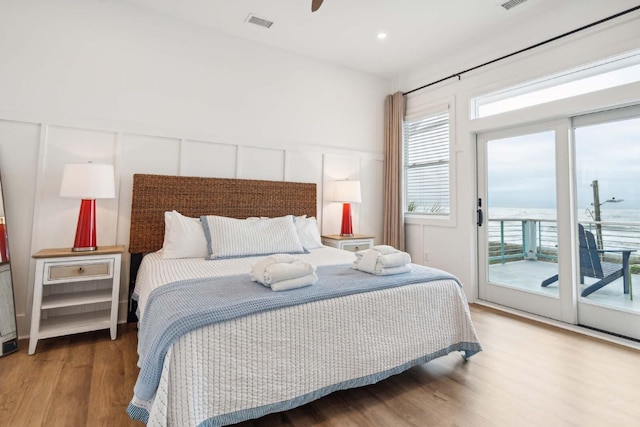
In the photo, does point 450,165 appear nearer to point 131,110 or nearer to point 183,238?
point 183,238

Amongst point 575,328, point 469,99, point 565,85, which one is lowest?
point 575,328

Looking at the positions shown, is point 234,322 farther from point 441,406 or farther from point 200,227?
point 200,227

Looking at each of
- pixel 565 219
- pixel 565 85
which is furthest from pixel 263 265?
pixel 565 85

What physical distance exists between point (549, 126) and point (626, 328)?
191 cm

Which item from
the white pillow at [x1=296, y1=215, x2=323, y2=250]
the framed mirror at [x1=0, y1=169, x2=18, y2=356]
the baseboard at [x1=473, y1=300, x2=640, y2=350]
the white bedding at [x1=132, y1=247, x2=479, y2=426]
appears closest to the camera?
the white bedding at [x1=132, y1=247, x2=479, y2=426]

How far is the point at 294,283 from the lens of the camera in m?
1.73

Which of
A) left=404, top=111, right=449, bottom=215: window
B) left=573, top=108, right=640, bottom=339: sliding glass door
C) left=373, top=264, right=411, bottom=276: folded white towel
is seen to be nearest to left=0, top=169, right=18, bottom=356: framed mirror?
left=373, top=264, right=411, bottom=276: folded white towel

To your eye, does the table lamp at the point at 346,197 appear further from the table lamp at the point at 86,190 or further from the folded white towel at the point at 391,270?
the table lamp at the point at 86,190

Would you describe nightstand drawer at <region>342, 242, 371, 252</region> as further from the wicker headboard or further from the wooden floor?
the wooden floor

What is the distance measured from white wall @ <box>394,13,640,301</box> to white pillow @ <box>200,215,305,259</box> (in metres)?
1.96

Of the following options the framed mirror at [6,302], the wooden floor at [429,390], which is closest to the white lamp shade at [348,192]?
the wooden floor at [429,390]

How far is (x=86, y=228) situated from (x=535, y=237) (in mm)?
4194

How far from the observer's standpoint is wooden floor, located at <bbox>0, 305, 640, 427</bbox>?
1.61 meters

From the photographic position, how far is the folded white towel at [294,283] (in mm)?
1685
